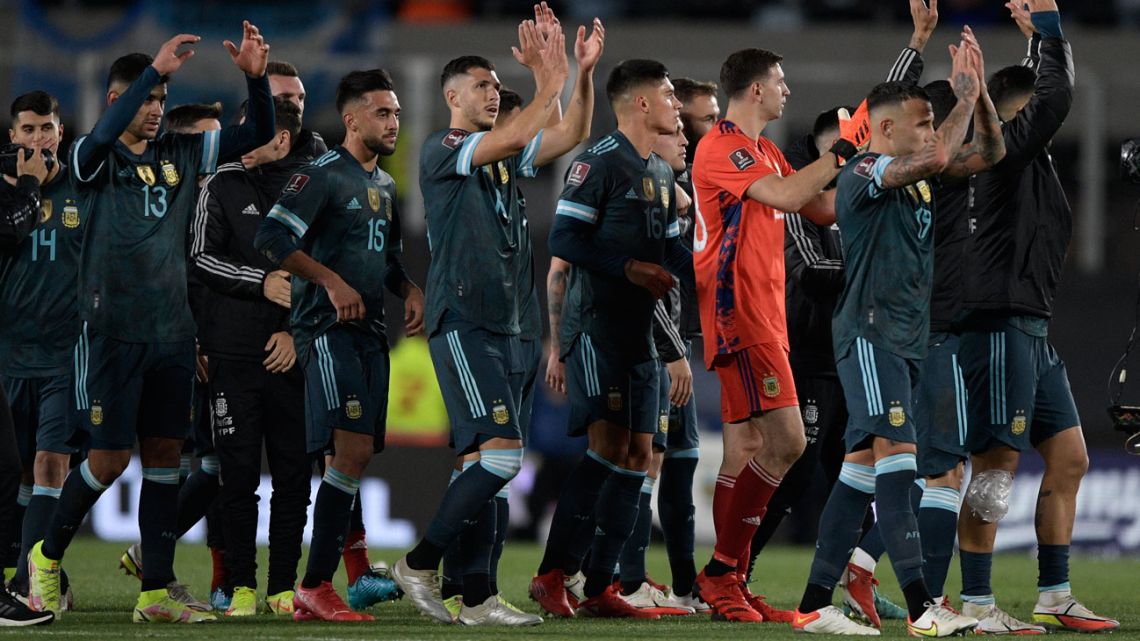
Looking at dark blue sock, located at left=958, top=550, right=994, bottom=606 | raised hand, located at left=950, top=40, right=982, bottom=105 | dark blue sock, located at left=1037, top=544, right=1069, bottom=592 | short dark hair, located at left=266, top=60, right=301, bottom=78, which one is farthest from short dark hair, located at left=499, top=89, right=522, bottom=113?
dark blue sock, located at left=1037, top=544, right=1069, bottom=592

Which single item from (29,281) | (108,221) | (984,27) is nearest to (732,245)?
(108,221)

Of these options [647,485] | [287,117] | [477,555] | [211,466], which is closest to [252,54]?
[287,117]

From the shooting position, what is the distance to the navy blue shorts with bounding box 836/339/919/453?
660 cm

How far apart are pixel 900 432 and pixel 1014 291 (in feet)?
3.49

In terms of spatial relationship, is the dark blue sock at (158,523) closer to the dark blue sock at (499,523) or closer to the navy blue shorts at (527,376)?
the dark blue sock at (499,523)

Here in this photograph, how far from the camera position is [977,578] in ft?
23.8

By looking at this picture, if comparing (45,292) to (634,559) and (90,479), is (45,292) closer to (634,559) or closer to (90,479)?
(90,479)

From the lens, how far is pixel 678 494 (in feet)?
27.9

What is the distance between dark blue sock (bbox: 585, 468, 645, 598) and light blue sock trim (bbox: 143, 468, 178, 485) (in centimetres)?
200

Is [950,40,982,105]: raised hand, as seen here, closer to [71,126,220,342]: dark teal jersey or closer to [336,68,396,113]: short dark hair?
[336,68,396,113]: short dark hair

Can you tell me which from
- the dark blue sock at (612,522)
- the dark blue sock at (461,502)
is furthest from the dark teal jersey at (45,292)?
the dark blue sock at (612,522)

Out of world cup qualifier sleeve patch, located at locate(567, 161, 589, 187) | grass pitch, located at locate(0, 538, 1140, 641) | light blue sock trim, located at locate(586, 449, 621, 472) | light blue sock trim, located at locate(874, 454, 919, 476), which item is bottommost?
grass pitch, located at locate(0, 538, 1140, 641)

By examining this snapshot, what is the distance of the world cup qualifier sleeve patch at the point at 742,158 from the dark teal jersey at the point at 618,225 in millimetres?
643

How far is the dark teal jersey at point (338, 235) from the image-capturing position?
757cm
